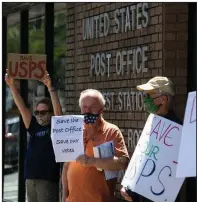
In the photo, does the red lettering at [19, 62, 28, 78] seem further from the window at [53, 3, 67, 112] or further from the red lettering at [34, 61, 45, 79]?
the window at [53, 3, 67, 112]

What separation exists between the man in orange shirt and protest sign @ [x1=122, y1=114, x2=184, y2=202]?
46 centimetres

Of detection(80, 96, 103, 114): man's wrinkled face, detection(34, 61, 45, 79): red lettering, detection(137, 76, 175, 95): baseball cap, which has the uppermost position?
detection(34, 61, 45, 79): red lettering

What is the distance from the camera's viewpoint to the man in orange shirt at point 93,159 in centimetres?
579

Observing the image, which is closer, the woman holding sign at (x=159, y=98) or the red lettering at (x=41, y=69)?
the woman holding sign at (x=159, y=98)

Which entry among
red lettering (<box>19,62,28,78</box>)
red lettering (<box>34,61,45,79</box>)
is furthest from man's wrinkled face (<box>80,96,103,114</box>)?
red lettering (<box>19,62,28,78</box>)

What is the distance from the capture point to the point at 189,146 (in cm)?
471

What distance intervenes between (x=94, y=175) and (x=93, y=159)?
22cm

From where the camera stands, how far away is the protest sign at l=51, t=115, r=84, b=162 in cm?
582

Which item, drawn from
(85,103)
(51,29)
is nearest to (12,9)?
(51,29)

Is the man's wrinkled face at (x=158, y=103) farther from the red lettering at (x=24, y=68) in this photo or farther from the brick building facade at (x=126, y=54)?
the red lettering at (x=24, y=68)

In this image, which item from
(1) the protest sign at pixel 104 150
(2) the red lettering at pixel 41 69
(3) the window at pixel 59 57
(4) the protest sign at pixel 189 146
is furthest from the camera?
(3) the window at pixel 59 57

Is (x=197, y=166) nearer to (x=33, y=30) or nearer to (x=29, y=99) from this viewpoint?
(x=29, y=99)

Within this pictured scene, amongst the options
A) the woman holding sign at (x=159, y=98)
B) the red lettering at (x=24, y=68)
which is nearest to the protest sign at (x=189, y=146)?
the woman holding sign at (x=159, y=98)

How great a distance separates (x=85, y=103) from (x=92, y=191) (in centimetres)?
72
